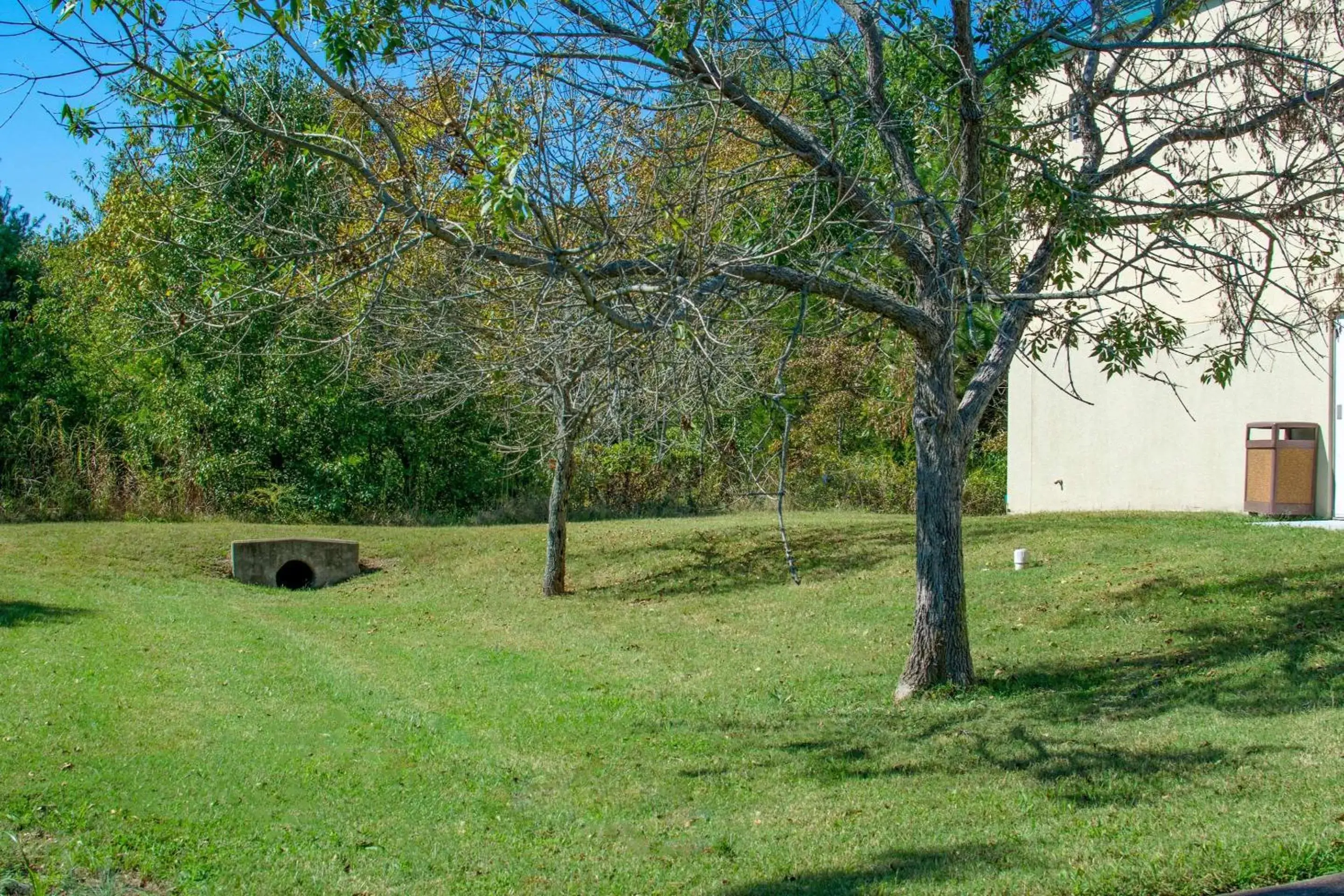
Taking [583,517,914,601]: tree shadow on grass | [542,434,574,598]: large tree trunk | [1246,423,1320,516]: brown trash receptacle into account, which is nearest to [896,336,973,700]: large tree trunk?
[583,517,914,601]: tree shadow on grass

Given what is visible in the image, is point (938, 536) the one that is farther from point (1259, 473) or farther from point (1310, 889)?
point (1259, 473)

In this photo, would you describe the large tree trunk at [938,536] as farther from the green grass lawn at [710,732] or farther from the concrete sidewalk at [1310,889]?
the concrete sidewalk at [1310,889]

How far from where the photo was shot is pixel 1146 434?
20078mm

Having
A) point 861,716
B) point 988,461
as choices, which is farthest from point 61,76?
point 988,461

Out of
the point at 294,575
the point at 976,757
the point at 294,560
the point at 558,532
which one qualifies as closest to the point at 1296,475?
the point at 558,532

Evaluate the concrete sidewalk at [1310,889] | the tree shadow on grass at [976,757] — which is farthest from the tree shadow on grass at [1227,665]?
the concrete sidewalk at [1310,889]

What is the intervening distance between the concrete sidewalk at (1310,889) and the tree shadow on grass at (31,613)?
487 inches

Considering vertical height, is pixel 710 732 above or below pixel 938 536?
below

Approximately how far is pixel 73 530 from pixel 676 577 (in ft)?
35.5

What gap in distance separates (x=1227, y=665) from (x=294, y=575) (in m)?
15.1

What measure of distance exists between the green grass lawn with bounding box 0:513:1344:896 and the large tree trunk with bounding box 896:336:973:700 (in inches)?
16.0

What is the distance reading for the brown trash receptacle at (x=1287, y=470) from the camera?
1705 centimetres

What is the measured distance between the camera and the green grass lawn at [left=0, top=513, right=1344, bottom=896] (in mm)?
6051

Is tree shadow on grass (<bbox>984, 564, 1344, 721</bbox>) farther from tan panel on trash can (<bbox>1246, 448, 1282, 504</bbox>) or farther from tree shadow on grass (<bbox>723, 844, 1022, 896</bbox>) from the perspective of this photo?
tan panel on trash can (<bbox>1246, 448, 1282, 504</bbox>)
